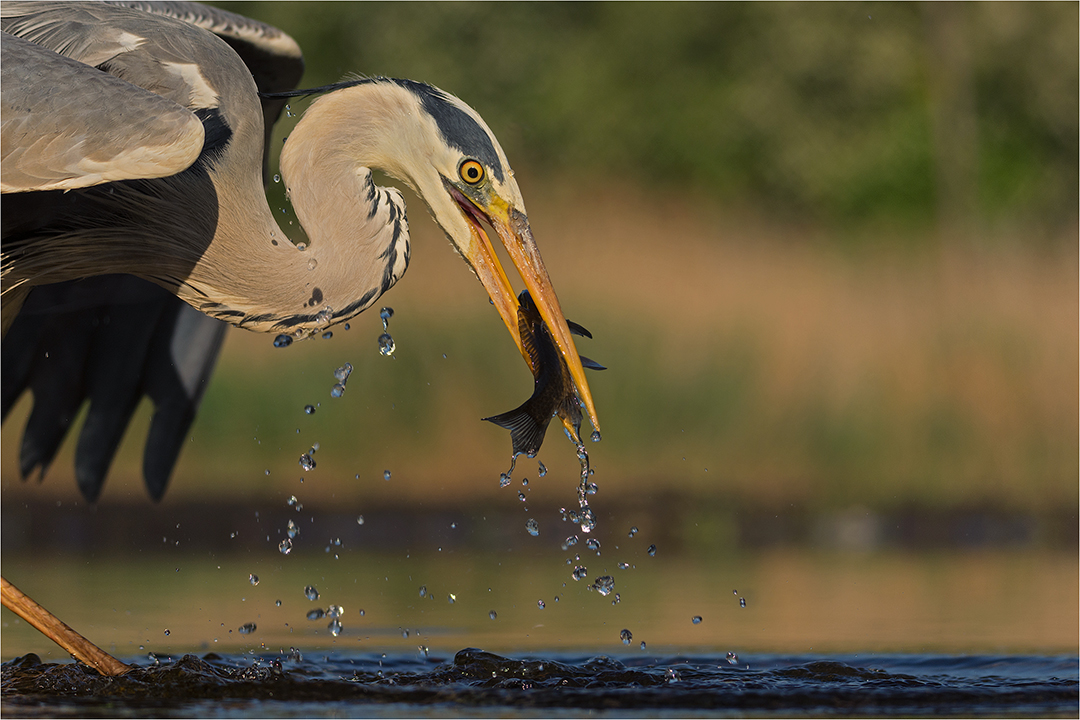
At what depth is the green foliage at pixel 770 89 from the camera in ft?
51.3

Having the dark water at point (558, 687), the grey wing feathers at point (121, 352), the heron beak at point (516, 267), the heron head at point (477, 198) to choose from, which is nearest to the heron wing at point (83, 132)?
the heron head at point (477, 198)

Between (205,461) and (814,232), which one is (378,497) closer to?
(205,461)

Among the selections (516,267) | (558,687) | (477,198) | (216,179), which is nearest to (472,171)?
(477,198)

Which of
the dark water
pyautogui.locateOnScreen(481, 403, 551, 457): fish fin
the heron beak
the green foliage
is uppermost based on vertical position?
the green foliage

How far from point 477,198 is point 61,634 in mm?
1899

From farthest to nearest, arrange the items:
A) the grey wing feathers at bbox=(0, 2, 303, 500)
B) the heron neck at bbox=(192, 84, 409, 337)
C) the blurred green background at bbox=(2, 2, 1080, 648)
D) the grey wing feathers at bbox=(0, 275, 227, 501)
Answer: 1. the blurred green background at bbox=(2, 2, 1080, 648)
2. the grey wing feathers at bbox=(0, 275, 227, 501)
3. the grey wing feathers at bbox=(0, 2, 303, 500)
4. the heron neck at bbox=(192, 84, 409, 337)

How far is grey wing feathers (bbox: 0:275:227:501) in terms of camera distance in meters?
6.11

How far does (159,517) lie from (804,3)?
10155 millimetres

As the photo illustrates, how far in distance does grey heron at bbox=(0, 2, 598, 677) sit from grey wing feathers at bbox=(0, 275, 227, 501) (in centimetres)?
117

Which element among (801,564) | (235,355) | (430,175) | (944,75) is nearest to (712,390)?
(801,564)

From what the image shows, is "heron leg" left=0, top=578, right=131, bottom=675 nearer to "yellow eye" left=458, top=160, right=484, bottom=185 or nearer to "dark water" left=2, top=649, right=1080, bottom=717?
"dark water" left=2, top=649, right=1080, bottom=717

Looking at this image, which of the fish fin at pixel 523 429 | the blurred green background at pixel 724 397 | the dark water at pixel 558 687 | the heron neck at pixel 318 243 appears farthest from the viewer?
the blurred green background at pixel 724 397

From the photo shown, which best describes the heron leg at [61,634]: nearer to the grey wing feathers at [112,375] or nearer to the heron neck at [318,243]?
the heron neck at [318,243]

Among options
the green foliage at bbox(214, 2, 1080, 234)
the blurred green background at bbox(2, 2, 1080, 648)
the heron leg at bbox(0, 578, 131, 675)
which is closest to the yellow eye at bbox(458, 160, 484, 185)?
the heron leg at bbox(0, 578, 131, 675)
